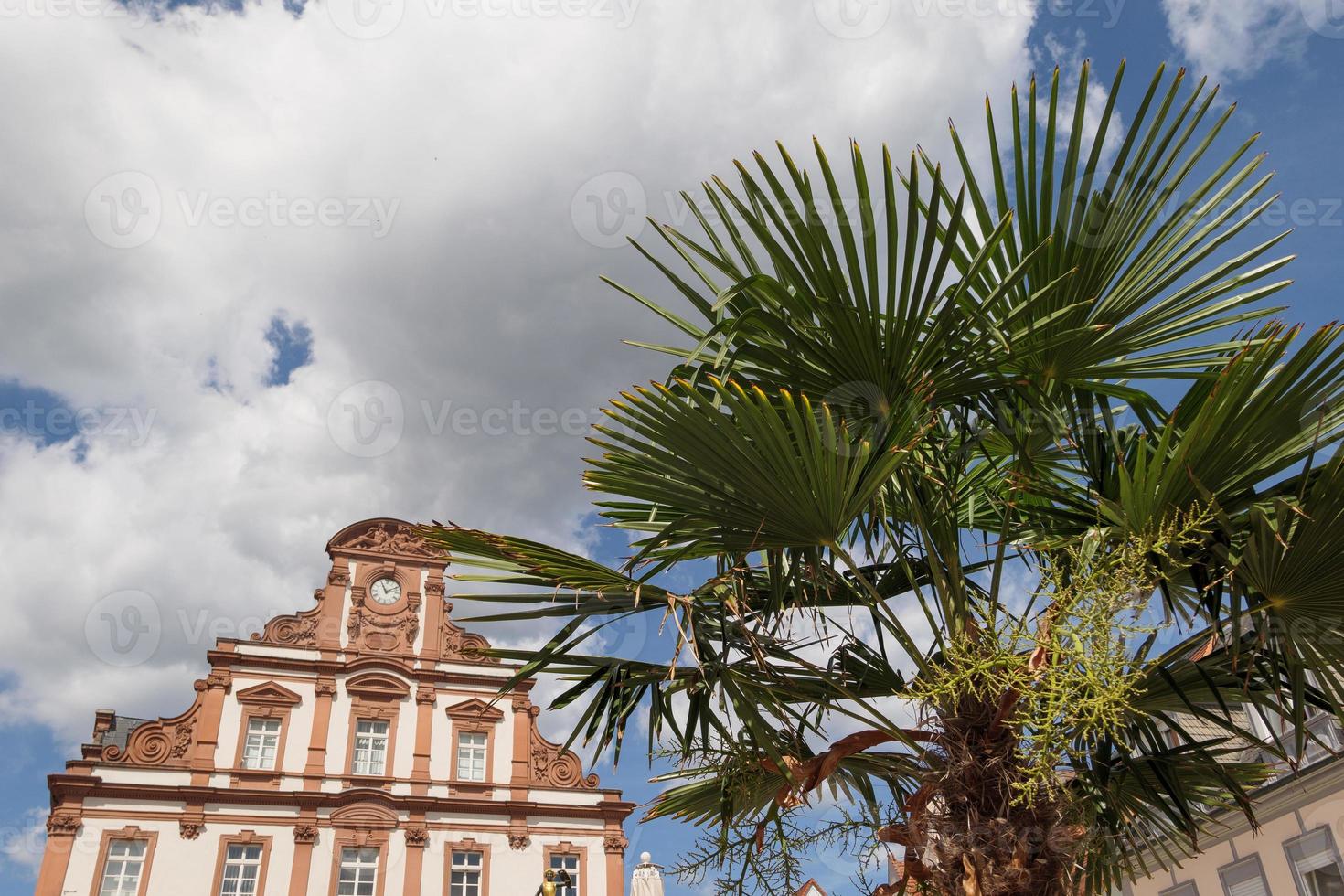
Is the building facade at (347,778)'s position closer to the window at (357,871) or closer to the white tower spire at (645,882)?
the window at (357,871)

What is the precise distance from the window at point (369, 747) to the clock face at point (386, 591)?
319cm

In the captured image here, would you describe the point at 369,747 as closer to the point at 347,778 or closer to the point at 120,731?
the point at 347,778

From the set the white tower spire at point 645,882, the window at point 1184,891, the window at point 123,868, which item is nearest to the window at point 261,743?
the window at point 123,868

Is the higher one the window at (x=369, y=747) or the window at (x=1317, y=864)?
the window at (x=369, y=747)

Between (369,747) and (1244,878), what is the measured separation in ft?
60.4

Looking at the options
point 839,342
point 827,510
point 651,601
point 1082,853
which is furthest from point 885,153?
point 1082,853

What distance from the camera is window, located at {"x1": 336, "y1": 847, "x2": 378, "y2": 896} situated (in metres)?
22.6

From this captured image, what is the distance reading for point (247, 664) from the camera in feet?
78.6

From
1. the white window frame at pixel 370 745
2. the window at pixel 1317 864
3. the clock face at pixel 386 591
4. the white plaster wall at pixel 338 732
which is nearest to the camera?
the window at pixel 1317 864

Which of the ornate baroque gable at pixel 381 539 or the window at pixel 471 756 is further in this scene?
the ornate baroque gable at pixel 381 539

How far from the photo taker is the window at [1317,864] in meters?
13.9

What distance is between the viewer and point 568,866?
24.2 metres

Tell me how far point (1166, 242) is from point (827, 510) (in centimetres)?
235

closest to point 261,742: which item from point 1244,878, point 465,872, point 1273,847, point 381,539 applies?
point 465,872
